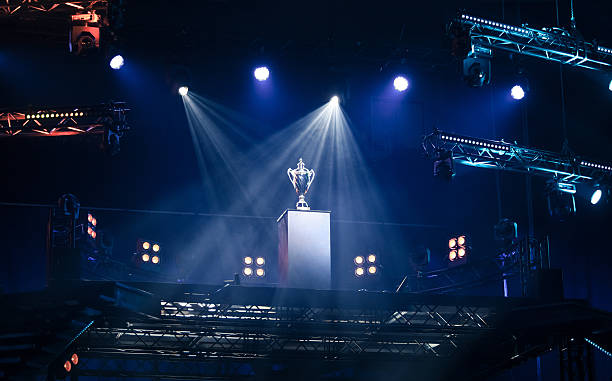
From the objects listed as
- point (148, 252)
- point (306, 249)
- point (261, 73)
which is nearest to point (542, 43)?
point (306, 249)

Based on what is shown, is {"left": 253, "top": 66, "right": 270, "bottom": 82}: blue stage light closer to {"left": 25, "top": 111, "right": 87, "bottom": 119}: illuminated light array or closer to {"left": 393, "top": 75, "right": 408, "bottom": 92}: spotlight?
{"left": 393, "top": 75, "right": 408, "bottom": 92}: spotlight

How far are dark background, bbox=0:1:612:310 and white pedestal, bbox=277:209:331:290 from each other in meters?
5.29

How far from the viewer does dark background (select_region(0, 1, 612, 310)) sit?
52.4 ft

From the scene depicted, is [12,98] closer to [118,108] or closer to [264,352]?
[118,108]

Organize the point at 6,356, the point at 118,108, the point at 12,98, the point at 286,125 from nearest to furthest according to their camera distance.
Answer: the point at 6,356, the point at 118,108, the point at 12,98, the point at 286,125

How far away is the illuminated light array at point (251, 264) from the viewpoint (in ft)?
57.7

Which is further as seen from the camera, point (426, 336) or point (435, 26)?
point (435, 26)

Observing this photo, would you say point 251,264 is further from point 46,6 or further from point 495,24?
point 495,24

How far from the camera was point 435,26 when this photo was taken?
55.4 feet

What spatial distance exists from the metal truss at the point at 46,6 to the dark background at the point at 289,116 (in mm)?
2031

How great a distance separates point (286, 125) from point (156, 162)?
3.11 meters

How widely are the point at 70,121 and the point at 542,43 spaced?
8.93 meters

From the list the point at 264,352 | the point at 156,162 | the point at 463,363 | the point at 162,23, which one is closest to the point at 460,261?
the point at 463,363

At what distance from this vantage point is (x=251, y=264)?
17.6 meters
